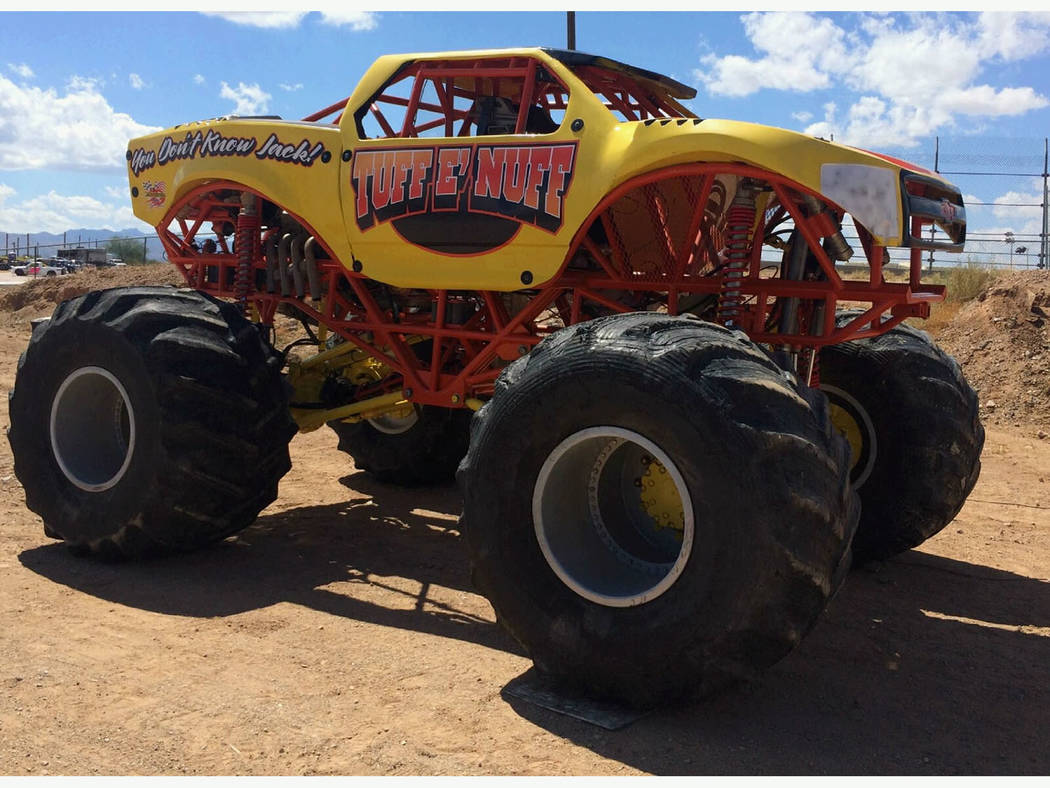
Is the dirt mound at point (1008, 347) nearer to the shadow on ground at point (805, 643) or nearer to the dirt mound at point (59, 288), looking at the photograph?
the shadow on ground at point (805, 643)

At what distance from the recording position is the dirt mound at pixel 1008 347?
1051 centimetres

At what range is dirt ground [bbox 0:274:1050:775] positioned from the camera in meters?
3.31

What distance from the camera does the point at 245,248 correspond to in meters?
6.18

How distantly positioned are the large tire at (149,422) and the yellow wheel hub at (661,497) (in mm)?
2150

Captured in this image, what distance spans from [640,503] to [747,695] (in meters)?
0.85

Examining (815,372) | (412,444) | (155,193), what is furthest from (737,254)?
(155,193)

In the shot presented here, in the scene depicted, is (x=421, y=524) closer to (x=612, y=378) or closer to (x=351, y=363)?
(x=351, y=363)

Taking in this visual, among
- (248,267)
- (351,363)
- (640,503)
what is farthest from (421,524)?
(640,503)

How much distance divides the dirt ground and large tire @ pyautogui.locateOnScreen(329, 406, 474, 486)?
118 centimetres

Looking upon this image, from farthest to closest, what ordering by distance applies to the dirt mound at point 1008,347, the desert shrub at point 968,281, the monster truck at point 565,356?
the desert shrub at point 968,281, the dirt mound at point 1008,347, the monster truck at point 565,356

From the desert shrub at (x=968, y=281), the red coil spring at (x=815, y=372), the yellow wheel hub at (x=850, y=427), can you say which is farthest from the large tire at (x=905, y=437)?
the desert shrub at (x=968, y=281)

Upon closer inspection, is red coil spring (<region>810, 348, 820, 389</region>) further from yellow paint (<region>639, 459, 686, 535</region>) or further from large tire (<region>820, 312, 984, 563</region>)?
yellow paint (<region>639, 459, 686, 535</region>)

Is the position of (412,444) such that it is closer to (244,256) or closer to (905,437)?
(244,256)

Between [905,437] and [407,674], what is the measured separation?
2976 mm
